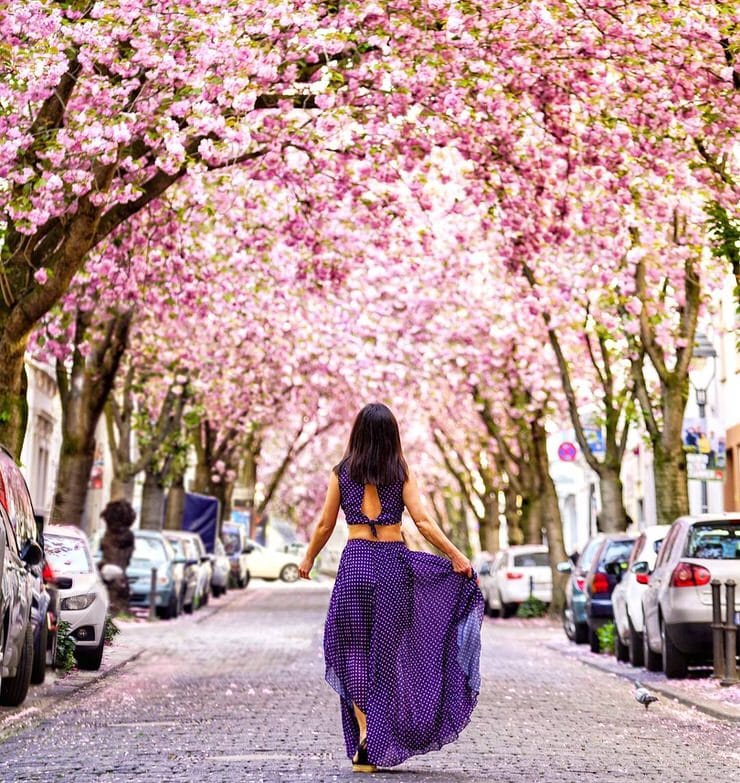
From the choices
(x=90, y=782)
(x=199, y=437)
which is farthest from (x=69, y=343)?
(x=199, y=437)

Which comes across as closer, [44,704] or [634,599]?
[44,704]

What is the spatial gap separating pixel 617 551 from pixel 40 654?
1139 centimetres

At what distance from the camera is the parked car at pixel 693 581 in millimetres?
17281

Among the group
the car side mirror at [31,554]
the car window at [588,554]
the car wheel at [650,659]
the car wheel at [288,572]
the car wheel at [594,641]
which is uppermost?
the car wheel at [288,572]

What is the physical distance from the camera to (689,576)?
17359 millimetres

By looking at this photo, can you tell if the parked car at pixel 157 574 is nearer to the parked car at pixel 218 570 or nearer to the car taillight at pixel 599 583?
the car taillight at pixel 599 583

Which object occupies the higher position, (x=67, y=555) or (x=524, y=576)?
(x=524, y=576)

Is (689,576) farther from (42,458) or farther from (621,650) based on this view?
(42,458)

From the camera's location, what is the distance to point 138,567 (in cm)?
3369

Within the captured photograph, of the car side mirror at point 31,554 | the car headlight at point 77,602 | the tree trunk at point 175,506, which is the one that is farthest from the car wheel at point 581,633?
the tree trunk at point 175,506

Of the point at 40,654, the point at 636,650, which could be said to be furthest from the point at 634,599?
the point at 40,654

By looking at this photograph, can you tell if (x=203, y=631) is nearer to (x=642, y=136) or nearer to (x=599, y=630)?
(x=599, y=630)

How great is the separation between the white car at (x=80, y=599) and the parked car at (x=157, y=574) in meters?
13.8

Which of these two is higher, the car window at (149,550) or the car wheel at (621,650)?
the car window at (149,550)
